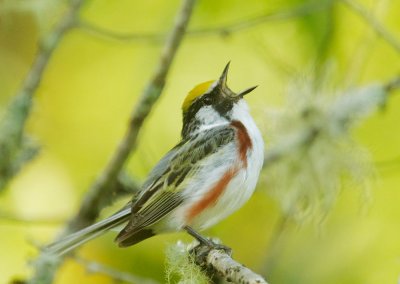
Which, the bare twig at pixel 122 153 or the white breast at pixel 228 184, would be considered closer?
the white breast at pixel 228 184

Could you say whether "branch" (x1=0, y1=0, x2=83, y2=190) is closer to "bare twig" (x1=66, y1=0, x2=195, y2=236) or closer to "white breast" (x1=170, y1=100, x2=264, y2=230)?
"bare twig" (x1=66, y1=0, x2=195, y2=236)

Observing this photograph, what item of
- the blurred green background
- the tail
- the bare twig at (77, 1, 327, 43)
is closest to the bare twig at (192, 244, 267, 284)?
the tail

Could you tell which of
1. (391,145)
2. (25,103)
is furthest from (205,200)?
(391,145)

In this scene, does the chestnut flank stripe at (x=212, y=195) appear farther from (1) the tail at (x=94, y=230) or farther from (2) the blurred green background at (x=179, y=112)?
(2) the blurred green background at (x=179, y=112)

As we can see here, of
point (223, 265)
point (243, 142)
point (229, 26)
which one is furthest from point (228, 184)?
point (229, 26)

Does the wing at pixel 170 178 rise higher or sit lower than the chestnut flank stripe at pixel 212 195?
higher

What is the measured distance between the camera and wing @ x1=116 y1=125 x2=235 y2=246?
154 inches

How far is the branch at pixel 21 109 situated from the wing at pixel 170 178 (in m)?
0.80

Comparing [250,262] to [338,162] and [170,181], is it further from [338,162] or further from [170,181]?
[170,181]

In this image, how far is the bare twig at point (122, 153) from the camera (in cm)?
412

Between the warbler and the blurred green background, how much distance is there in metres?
0.91

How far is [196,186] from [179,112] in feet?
8.57

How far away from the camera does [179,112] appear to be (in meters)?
6.58

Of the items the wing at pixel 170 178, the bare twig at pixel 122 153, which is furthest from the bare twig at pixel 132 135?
the wing at pixel 170 178
